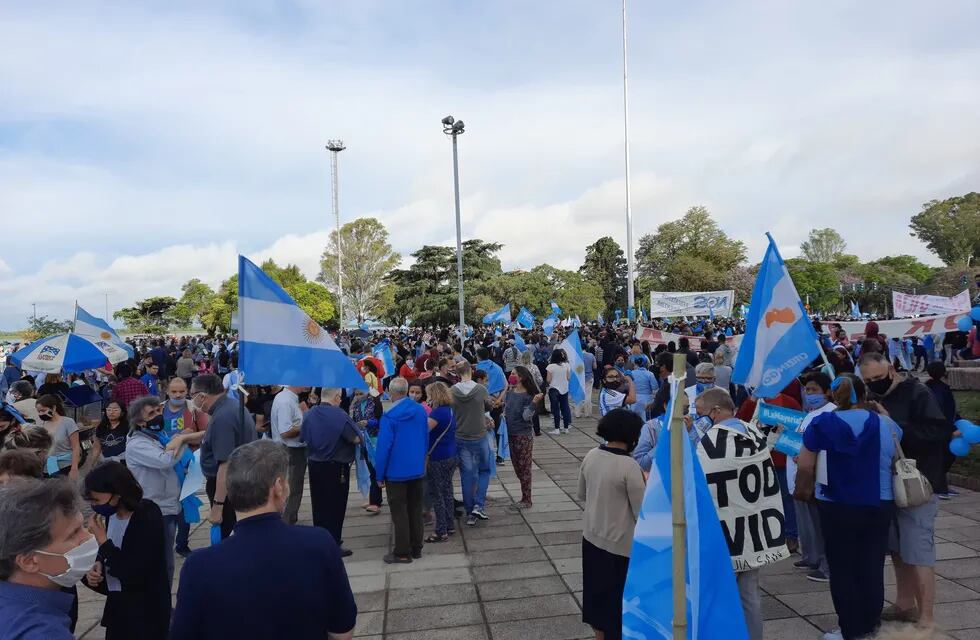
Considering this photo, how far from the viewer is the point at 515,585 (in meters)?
5.48

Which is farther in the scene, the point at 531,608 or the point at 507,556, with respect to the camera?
the point at 507,556

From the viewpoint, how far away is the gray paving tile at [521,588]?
5.29m

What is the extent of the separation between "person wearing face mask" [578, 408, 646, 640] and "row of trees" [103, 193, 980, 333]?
4692cm

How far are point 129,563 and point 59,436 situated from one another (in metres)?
3.88

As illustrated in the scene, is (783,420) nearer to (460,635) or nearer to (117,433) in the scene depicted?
(460,635)

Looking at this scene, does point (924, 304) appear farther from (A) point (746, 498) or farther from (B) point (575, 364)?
(A) point (746, 498)

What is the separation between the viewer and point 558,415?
42.4 ft

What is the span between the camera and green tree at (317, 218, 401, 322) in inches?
2263

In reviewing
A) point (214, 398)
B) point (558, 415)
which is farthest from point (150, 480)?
point (558, 415)

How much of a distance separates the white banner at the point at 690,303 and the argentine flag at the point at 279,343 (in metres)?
24.1

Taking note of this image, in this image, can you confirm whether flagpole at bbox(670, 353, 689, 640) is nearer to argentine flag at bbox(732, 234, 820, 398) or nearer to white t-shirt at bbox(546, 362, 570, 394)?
argentine flag at bbox(732, 234, 820, 398)

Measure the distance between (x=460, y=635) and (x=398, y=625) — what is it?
1.64ft

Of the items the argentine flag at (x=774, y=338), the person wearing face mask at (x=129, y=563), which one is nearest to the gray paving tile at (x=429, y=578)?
the person wearing face mask at (x=129, y=563)

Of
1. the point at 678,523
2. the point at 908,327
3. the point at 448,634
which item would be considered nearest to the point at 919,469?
the point at 678,523
